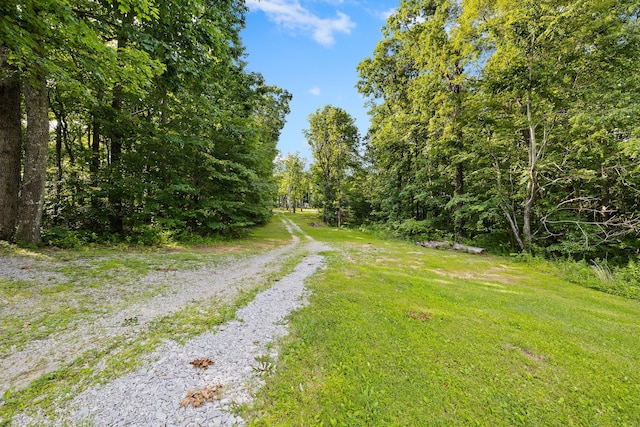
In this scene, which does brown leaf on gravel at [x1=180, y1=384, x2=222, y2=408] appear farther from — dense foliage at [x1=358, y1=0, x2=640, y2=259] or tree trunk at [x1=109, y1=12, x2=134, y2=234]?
dense foliage at [x1=358, y1=0, x2=640, y2=259]

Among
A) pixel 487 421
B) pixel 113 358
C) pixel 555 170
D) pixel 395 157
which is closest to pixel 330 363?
pixel 487 421

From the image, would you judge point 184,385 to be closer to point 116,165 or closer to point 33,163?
point 33,163

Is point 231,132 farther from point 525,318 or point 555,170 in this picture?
point 555,170

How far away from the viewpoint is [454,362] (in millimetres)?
2902

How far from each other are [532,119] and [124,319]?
13998 mm

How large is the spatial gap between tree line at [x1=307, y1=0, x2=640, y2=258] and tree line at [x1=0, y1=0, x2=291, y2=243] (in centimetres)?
→ 1051

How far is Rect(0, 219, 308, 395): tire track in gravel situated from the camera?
2443mm

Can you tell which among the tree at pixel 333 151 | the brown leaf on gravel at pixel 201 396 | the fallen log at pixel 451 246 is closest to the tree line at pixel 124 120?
→ the brown leaf on gravel at pixel 201 396

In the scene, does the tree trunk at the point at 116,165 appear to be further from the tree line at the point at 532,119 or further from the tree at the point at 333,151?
the tree at the point at 333,151

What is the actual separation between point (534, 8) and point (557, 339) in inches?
455

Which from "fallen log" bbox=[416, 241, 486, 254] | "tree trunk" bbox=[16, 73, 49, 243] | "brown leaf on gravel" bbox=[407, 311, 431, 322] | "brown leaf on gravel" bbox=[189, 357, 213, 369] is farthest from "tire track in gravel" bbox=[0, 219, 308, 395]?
"fallen log" bbox=[416, 241, 486, 254]

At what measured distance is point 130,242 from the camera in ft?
29.5

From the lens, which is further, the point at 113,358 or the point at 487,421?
the point at 113,358

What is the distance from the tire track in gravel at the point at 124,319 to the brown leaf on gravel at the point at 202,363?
121cm
